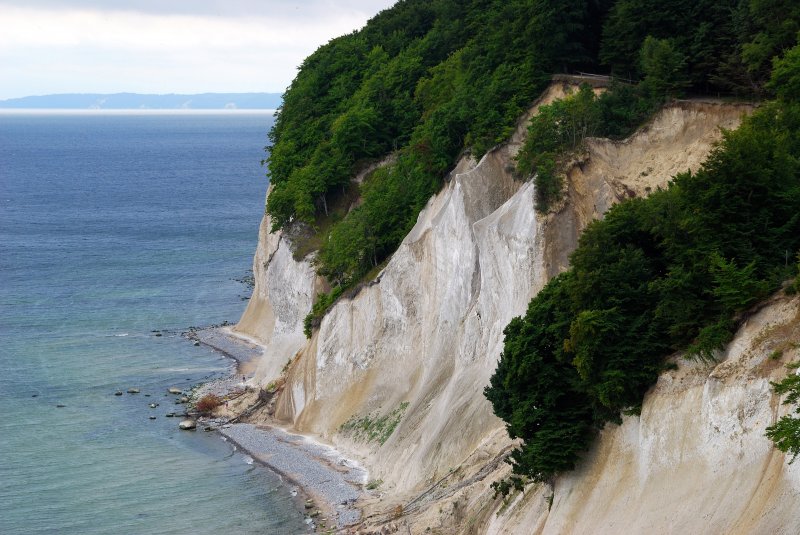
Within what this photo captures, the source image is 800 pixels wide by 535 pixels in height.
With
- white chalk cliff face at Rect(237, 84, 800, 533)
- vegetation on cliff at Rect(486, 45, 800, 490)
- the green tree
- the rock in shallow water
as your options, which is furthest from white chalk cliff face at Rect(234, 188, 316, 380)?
vegetation on cliff at Rect(486, 45, 800, 490)

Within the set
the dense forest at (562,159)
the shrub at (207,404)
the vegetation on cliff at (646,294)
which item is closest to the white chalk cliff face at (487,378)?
the vegetation on cliff at (646,294)

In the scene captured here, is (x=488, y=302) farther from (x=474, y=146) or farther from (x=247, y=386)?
(x=247, y=386)

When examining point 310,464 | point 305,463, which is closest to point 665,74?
point 310,464

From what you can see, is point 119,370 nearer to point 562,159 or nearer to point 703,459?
point 562,159

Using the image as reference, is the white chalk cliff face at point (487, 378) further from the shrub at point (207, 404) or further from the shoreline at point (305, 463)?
the shrub at point (207, 404)

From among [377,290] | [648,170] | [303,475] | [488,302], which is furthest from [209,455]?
[648,170]

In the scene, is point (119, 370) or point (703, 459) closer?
point (703, 459)
